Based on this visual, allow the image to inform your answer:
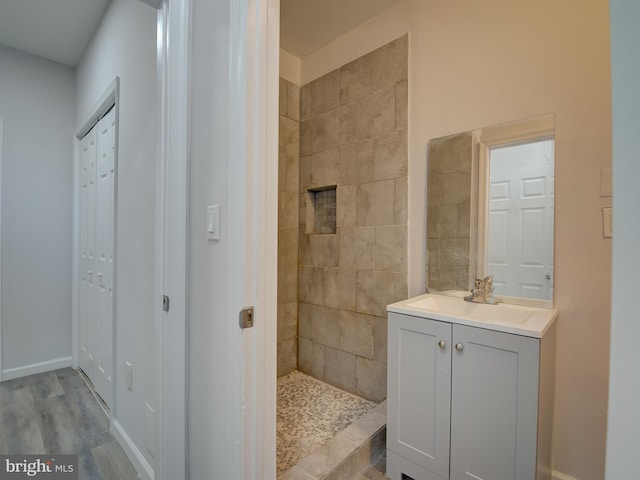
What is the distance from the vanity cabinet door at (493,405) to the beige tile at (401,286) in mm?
633

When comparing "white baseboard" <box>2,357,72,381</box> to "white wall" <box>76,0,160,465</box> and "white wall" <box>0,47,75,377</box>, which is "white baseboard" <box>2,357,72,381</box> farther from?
"white wall" <box>76,0,160,465</box>

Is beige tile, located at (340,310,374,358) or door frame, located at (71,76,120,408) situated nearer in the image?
door frame, located at (71,76,120,408)

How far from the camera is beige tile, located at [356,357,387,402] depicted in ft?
6.81

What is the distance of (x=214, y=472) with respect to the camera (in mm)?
1019

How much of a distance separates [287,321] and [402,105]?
1882 millimetres

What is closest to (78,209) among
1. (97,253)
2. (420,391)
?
(97,253)

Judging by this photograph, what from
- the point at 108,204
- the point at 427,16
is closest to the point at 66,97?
the point at 108,204

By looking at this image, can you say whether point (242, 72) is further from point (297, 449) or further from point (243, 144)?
point (297, 449)

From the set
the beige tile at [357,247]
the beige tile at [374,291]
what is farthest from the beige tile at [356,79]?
the beige tile at [374,291]

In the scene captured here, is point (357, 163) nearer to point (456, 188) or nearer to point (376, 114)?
point (376, 114)

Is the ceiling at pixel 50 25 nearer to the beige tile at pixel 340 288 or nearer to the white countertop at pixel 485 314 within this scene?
the beige tile at pixel 340 288

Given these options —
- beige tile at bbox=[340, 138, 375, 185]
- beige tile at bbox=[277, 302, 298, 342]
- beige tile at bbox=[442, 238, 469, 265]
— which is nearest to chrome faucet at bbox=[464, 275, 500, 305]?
beige tile at bbox=[442, 238, 469, 265]

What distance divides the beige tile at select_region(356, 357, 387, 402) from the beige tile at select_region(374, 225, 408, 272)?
2.24 ft

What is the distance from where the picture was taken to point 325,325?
8.00 feet
